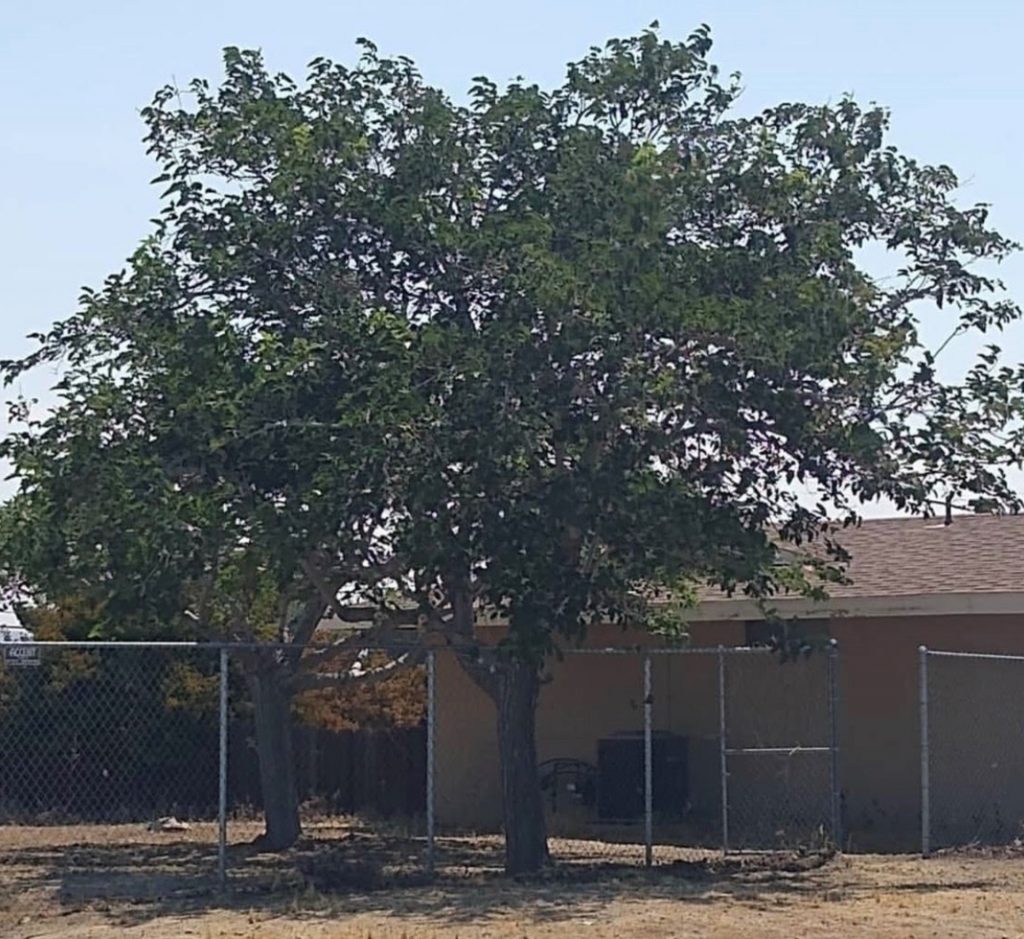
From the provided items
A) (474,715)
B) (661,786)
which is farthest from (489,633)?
(661,786)

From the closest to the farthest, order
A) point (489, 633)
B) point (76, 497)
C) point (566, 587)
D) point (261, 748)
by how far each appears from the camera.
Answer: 1. point (566, 587)
2. point (76, 497)
3. point (261, 748)
4. point (489, 633)

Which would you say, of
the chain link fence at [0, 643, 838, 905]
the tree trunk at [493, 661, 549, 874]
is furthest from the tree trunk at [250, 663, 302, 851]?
the tree trunk at [493, 661, 549, 874]

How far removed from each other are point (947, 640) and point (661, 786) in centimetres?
361

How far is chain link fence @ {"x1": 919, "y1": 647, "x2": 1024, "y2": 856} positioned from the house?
2 centimetres

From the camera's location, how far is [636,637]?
2234cm

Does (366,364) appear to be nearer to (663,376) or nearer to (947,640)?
(663,376)

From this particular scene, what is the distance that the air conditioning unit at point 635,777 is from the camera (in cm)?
2139

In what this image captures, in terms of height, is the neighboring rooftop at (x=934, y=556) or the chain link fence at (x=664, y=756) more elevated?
the neighboring rooftop at (x=934, y=556)

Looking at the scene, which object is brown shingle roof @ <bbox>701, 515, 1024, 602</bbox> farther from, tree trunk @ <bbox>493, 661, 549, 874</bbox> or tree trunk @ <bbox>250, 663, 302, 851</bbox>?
tree trunk @ <bbox>250, 663, 302, 851</bbox>

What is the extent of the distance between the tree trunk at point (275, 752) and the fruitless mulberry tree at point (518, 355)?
7.73 feet

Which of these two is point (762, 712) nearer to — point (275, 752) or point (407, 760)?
point (407, 760)

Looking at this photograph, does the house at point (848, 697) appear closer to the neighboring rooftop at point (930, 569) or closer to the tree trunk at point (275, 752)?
the neighboring rooftop at point (930, 569)

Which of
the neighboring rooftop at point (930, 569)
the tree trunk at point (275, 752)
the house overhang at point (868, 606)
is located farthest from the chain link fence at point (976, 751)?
the tree trunk at point (275, 752)

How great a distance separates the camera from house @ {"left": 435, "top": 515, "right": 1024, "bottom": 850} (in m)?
20.1
